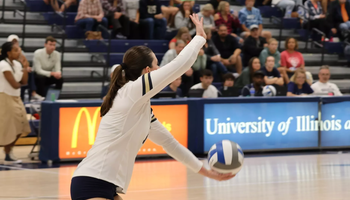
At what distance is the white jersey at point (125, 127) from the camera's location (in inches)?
136

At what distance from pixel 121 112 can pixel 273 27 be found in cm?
1557

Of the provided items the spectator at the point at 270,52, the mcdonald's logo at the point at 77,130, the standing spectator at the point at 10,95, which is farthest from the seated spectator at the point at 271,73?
the standing spectator at the point at 10,95

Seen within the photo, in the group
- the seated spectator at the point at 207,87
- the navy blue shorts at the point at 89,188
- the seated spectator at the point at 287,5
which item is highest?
the seated spectator at the point at 287,5

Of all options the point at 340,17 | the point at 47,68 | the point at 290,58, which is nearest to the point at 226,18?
the point at 290,58

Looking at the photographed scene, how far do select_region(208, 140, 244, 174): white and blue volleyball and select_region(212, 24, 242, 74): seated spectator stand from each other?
10.7 m

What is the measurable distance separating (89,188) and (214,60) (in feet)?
36.6

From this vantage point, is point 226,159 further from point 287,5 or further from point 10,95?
point 287,5

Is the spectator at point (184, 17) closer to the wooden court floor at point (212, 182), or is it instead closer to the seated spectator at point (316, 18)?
the seated spectator at point (316, 18)

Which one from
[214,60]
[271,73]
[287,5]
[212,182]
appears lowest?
[212,182]

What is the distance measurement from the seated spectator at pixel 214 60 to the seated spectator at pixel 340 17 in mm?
5239

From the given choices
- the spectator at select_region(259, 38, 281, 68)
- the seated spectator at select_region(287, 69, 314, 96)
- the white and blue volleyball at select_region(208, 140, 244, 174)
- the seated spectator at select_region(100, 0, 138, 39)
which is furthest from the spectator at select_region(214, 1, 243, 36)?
the white and blue volleyball at select_region(208, 140, 244, 174)

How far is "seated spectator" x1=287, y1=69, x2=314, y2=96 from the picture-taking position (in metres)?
12.7

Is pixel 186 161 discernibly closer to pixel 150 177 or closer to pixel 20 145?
pixel 150 177

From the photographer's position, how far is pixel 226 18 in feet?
52.2
